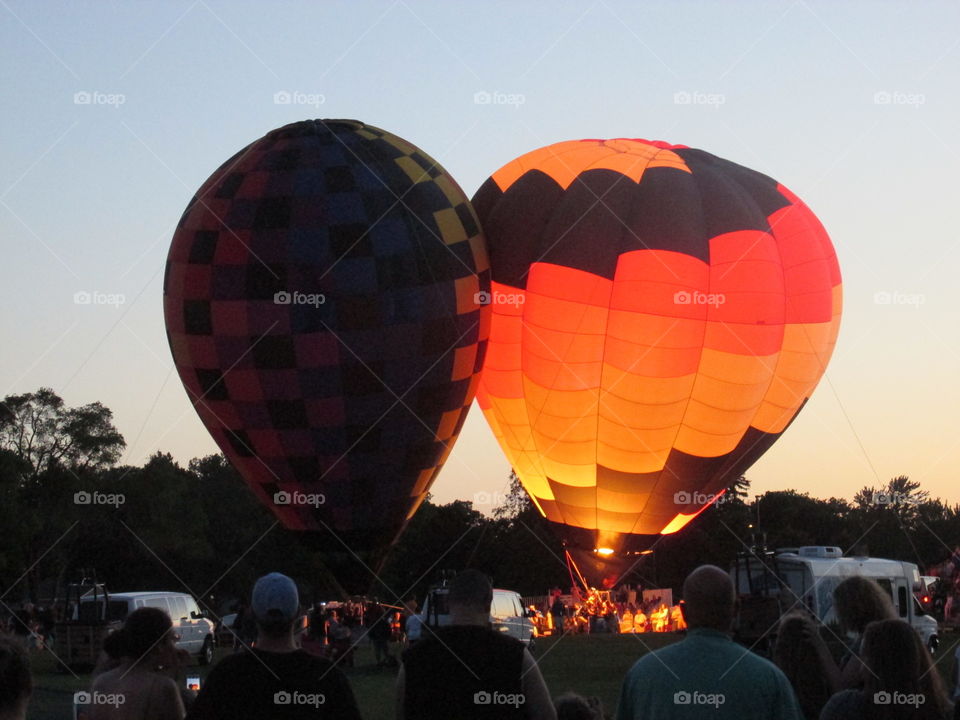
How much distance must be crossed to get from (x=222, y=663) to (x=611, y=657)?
13.4 m

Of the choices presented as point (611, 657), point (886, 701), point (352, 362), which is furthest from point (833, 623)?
point (886, 701)

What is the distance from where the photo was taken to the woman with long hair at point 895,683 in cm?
436

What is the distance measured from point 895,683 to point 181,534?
1904 inches

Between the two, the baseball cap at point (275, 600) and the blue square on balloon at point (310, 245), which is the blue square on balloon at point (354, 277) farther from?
the baseball cap at point (275, 600)

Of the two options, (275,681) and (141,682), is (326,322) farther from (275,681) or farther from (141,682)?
(275,681)

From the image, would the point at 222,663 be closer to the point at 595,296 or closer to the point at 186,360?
the point at 186,360

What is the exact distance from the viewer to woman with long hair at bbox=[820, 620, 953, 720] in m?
4.36

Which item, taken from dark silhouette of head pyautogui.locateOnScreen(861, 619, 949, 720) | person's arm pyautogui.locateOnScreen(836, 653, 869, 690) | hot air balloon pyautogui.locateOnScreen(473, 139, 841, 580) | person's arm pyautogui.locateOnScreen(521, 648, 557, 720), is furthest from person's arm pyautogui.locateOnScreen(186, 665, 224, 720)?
hot air balloon pyautogui.locateOnScreen(473, 139, 841, 580)

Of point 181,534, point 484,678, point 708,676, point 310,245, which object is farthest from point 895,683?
point 181,534

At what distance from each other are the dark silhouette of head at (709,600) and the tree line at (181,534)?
131 ft

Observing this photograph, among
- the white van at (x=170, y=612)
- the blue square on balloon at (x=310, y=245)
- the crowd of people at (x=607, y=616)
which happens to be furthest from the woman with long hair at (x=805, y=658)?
the white van at (x=170, y=612)

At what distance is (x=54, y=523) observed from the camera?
48.8 metres

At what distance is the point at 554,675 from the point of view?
49.1ft

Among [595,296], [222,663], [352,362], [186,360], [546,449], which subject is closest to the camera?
[222,663]
